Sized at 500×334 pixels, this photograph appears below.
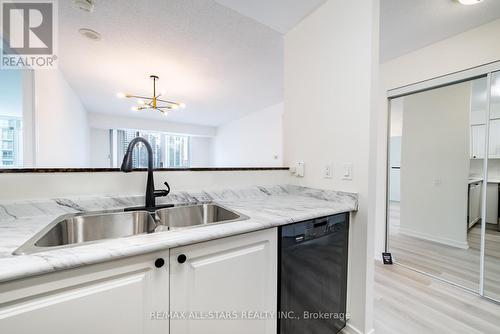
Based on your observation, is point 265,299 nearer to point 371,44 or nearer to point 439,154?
point 371,44

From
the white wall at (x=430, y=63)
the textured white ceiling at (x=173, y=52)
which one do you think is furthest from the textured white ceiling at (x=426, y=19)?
the textured white ceiling at (x=173, y=52)

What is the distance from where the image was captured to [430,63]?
78.6 inches

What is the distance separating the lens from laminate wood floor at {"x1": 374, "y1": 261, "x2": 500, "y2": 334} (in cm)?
133

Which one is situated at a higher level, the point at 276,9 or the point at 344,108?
the point at 276,9

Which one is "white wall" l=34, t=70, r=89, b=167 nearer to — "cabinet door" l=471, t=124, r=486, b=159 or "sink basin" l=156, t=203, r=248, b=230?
"sink basin" l=156, t=203, r=248, b=230

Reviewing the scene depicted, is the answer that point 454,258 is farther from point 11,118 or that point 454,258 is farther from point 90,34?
point 11,118

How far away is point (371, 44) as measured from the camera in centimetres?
120

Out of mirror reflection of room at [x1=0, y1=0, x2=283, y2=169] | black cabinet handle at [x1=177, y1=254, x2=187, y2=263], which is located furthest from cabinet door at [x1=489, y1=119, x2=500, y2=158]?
black cabinet handle at [x1=177, y1=254, x2=187, y2=263]

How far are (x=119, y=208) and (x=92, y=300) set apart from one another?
621mm

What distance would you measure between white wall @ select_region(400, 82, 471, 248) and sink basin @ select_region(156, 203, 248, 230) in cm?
301

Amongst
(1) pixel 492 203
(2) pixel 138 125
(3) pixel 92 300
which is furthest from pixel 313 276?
(2) pixel 138 125

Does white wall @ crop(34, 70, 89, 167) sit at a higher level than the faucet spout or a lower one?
higher

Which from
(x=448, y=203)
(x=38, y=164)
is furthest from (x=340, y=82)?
(x=38, y=164)

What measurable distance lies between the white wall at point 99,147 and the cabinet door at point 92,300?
258 inches
